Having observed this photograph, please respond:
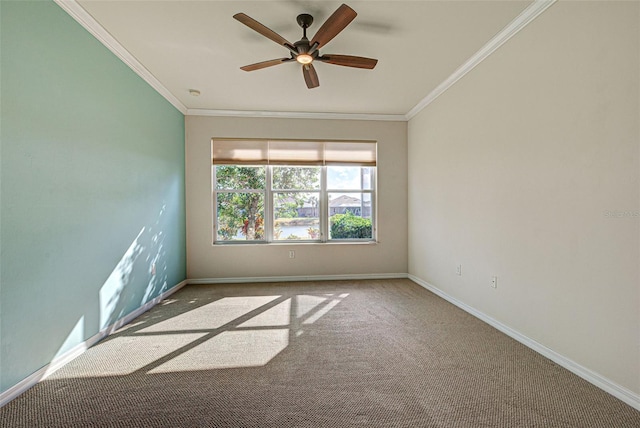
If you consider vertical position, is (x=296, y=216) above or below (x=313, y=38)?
below

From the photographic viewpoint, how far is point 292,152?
14.9 ft

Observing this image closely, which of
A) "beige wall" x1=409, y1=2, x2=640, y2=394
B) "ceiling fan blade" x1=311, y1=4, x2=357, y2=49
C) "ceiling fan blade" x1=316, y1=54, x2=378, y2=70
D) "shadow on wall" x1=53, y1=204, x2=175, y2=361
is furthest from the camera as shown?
"ceiling fan blade" x1=316, y1=54, x2=378, y2=70

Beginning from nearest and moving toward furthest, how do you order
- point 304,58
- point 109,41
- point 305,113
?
1. point 304,58
2. point 109,41
3. point 305,113

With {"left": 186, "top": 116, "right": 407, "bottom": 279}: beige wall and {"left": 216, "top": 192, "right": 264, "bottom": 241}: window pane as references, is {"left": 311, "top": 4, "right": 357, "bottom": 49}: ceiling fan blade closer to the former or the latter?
{"left": 186, "top": 116, "right": 407, "bottom": 279}: beige wall

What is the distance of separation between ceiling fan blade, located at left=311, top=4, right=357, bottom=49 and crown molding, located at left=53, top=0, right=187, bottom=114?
5.79 ft

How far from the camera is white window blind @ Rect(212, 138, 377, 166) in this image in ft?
14.7

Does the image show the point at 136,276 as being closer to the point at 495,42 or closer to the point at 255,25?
the point at 255,25

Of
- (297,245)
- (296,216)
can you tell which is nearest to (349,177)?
(296,216)

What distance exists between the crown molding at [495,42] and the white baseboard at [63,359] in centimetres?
428

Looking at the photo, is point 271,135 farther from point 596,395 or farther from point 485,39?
point 596,395

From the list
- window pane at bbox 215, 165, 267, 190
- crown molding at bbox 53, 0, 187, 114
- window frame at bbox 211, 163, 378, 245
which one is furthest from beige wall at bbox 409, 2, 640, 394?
crown molding at bbox 53, 0, 187, 114

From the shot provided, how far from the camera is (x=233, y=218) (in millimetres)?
4547

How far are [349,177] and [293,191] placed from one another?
0.95m

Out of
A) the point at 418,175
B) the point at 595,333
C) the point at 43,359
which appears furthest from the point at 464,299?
the point at 43,359
